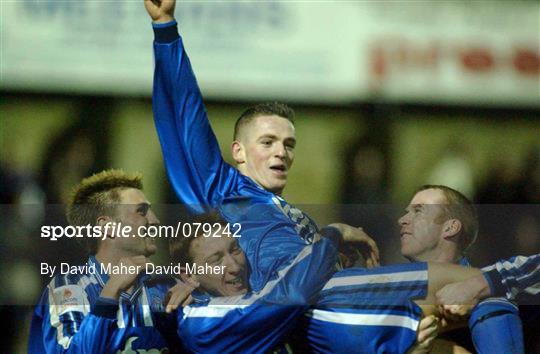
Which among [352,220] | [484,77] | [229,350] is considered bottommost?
[229,350]

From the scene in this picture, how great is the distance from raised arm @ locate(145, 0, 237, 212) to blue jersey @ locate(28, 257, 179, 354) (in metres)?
0.41

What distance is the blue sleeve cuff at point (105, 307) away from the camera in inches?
161

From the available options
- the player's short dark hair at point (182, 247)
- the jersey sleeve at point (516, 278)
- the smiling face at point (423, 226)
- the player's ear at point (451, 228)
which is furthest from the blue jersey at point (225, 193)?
the jersey sleeve at point (516, 278)

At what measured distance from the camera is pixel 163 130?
4.11 metres

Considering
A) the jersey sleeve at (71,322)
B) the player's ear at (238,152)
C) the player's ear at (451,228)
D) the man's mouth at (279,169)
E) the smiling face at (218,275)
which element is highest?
the player's ear at (238,152)

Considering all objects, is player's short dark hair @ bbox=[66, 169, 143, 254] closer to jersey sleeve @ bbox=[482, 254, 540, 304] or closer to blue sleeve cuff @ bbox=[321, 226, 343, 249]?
blue sleeve cuff @ bbox=[321, 226, 343, 249]

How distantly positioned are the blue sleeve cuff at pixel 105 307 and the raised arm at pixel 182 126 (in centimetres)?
49

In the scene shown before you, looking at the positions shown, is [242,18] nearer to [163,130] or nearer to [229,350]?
[163,130]

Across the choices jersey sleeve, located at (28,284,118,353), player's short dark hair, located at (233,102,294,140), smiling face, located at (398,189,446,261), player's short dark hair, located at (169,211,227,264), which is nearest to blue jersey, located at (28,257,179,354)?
jersey sleeve, located at (28,284,118,353)

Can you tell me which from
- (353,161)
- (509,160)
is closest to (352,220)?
(353,161)

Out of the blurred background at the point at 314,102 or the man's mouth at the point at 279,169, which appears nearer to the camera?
the blurred background at the point at 314,102

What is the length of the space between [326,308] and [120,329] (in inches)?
32.3

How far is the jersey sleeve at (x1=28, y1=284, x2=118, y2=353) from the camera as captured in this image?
4.08 meters

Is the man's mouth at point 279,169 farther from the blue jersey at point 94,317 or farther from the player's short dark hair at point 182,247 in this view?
the blue jersey at point 94,317
